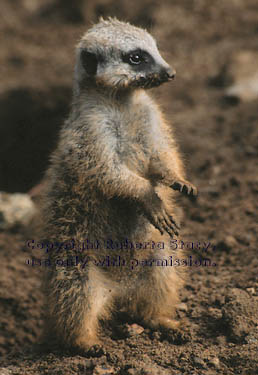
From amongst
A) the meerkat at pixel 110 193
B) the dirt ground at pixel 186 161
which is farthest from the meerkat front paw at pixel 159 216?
the dirt ground at pixel 186 161

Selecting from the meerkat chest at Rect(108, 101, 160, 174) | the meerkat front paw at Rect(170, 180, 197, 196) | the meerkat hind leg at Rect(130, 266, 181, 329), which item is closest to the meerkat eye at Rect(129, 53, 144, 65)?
the meerkat chest at Rect(108, 101, 160, 174)

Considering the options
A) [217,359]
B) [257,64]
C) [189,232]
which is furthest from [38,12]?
[217,359]

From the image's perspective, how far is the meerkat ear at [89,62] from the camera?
3.28 meters

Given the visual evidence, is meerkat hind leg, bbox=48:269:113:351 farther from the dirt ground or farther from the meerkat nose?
the meerkat nose

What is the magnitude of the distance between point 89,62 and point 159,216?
3.73 ft

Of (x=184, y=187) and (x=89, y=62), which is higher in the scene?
(x=89, y=62)

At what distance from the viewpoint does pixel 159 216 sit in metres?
3.06

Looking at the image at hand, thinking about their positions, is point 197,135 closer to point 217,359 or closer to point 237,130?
point 237,130

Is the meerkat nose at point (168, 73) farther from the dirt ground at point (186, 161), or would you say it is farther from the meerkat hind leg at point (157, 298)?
the dirt ground at point (186, 161)

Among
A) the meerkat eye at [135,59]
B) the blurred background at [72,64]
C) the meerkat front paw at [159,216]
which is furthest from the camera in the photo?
the blurred background at [72,64]

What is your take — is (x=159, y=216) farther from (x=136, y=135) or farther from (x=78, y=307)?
(x=78, y=307)

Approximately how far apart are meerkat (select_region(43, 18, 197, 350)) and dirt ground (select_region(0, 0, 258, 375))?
0.23 m

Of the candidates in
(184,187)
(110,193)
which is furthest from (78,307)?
(184,187)

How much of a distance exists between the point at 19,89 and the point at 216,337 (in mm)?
4695
